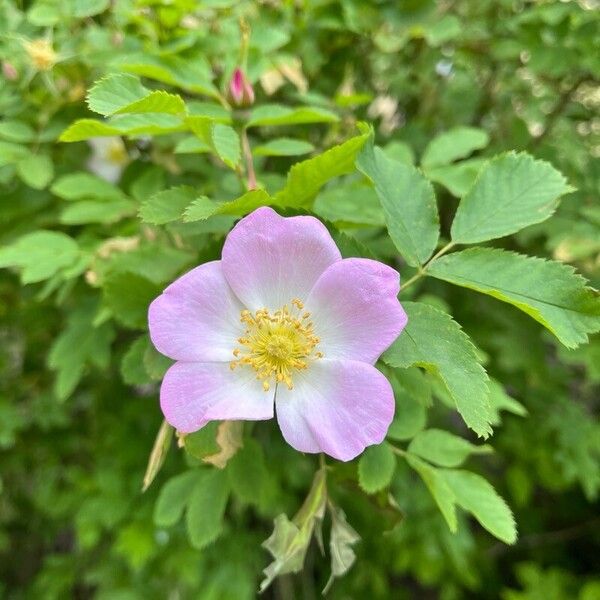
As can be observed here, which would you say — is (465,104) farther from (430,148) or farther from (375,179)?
(375,179)

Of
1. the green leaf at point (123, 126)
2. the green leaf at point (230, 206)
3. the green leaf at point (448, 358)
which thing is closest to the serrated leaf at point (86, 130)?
the green leaf at point (123, 126)

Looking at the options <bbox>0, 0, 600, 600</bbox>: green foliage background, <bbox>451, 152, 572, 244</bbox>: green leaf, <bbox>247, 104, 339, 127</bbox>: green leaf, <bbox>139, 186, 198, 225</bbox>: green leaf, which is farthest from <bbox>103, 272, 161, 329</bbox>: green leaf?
<bbox>451, 152, 572, 244</bbox>: green leaf

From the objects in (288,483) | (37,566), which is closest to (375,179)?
(288,483)

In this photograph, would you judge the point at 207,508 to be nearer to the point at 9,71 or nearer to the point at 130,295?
the point at 130,295

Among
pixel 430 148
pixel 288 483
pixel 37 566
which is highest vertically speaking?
pixel 430 148

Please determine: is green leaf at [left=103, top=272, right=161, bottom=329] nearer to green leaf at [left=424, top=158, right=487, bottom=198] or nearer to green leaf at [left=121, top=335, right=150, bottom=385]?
green leaf at [left=121, top=335, right=150, bottom=385]

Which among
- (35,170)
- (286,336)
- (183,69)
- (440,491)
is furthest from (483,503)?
(35,170)
